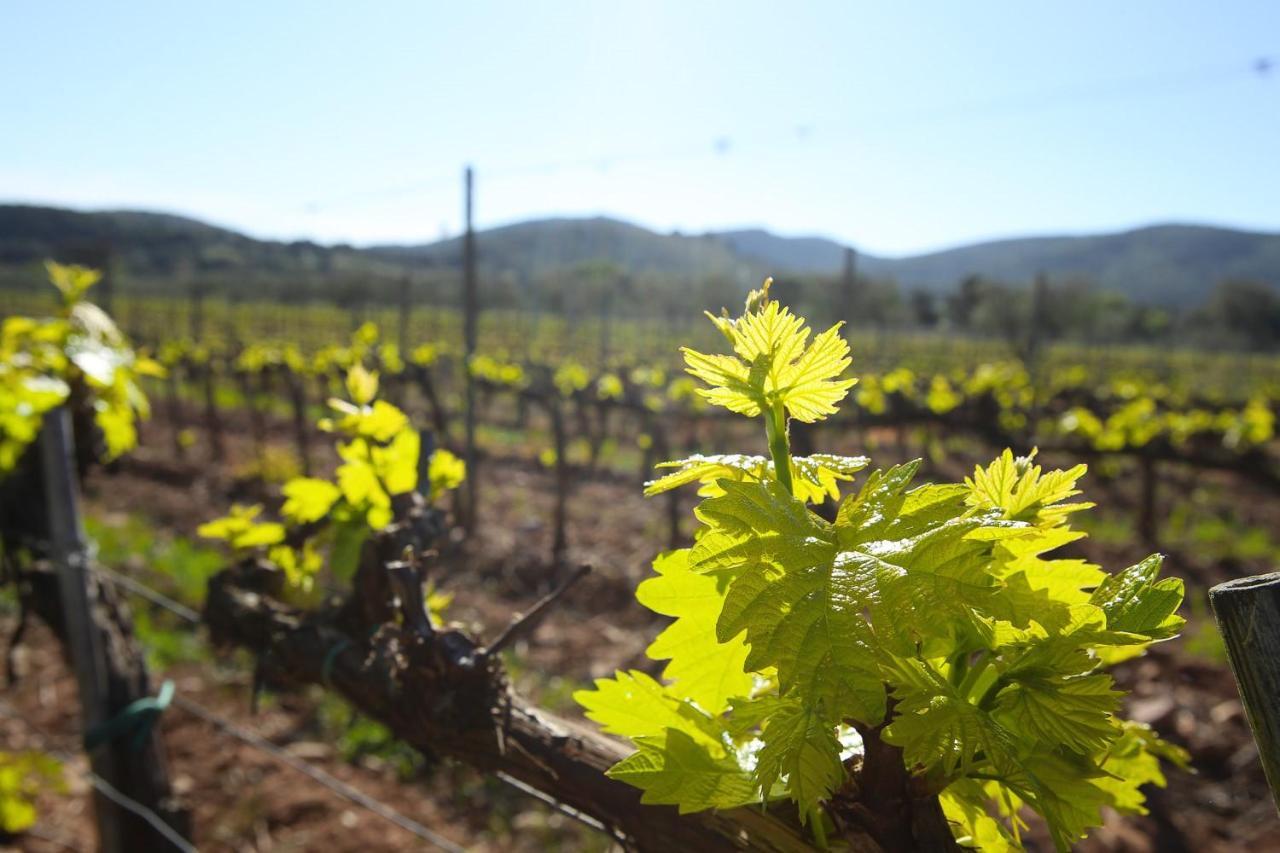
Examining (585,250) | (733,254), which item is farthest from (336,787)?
(733,254)

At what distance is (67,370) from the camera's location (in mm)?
2693

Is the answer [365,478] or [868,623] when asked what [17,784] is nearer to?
[365,478]

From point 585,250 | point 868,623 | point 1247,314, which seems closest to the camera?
point 868,623

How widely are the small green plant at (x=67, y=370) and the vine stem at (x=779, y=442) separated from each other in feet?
8.10

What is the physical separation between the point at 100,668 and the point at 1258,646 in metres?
3.07

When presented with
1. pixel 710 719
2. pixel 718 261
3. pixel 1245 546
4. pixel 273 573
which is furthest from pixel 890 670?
pixel 718 261

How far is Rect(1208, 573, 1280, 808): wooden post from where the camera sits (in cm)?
66

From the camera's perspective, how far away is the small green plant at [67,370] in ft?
8.09

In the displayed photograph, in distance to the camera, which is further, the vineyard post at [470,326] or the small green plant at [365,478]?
the vineyard post at [470,326]

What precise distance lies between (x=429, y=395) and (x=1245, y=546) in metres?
9.39

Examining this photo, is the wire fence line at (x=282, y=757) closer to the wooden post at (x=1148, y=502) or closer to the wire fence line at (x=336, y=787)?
the wire fence line at (x=336, y=787)

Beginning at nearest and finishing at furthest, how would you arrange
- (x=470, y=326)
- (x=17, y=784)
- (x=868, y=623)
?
1. (x=868, y=623)
2. (x=17, y=784)
3. (x=470, y=326)

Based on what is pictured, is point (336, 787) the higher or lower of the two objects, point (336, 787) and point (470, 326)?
the lower

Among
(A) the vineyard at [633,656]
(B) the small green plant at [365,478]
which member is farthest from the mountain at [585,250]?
(B) the small green plant at [365,478]
